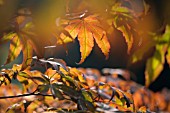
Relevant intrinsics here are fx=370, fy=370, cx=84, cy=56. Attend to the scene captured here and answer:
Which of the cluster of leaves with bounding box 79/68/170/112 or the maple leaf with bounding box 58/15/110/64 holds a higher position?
the maple leaf with bounding box 58/15/110/64

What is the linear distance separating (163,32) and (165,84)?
9.98 feet

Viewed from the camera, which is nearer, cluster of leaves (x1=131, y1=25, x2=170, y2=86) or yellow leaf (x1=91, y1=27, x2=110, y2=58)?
cluster of leaves (x1=131, y1=25, x2=170, y2=86)

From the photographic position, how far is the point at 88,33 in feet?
2.96

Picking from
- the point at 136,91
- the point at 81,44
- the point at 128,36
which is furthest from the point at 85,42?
the point at 136,91

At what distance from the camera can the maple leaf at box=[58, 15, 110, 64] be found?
2.90 feet

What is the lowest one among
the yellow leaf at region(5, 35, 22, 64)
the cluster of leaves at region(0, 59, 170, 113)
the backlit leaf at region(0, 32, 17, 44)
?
the cluster of leaves at region(0, 59, 170, 113)

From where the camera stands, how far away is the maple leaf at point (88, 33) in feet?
2.90

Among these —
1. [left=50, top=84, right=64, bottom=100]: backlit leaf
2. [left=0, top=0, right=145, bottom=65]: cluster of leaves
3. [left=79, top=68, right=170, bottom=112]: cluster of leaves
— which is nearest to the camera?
[left=50, top=84, right=64, bottom=100]: backlit leaf

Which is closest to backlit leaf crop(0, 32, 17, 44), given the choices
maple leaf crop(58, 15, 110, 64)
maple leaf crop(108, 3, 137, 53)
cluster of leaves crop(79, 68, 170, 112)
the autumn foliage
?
the autumn foliage

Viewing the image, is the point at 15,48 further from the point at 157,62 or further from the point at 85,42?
the point at 157,62

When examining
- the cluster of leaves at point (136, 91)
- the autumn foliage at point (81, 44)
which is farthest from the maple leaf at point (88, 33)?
the cluster of leaves at point (136, 91)

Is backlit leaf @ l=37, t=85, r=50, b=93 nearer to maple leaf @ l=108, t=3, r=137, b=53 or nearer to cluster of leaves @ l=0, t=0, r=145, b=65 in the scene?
cluster of leaves @ l=0, t=0, r=145, b=65

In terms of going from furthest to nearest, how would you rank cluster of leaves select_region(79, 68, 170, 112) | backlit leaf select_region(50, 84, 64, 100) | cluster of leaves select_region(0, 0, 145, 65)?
cluster of leaves select_region(79, 68, 170, 112), cluster of leaves select_region(0, 0, 145, 65), backlit leaf select_region(50, 84, 64, 100)

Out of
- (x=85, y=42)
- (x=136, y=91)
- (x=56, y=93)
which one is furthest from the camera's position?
(x=136, y=91)
